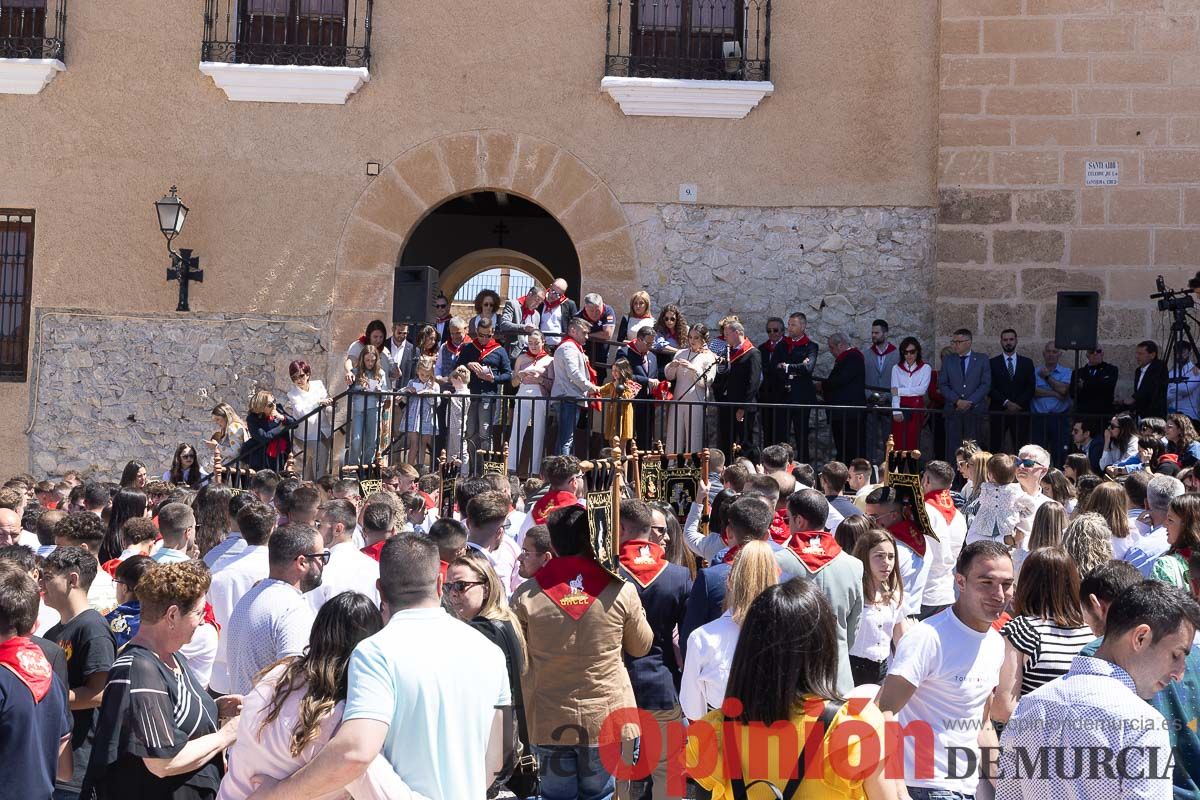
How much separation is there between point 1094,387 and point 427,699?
11395mm

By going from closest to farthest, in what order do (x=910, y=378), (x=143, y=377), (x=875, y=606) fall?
(x=875, y=606), (x=910, y=378), (x=143, y=377)

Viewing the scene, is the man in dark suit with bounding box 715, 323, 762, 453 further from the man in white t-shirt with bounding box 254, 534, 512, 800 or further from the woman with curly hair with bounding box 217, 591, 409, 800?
the woman with curly hair with bounding box 217, 591, 409, 800

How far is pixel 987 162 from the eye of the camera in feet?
47.9

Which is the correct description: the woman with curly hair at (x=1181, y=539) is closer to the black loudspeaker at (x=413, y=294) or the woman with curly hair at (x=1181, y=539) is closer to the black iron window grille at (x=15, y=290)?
the black loudspeaker at (x=413, y=294)

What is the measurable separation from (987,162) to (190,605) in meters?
12.2

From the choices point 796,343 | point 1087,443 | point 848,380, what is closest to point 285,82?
point 796,343

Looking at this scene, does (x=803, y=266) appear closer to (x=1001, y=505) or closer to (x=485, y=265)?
(x=1001, y=505)

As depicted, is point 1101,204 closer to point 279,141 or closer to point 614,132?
point 614,132

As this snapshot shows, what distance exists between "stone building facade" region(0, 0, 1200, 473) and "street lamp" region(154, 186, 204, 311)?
8.5 inches

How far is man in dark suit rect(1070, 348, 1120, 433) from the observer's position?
1348 centimetres

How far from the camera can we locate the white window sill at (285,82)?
14.6 meters

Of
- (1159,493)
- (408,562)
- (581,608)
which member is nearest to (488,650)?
(408,562)

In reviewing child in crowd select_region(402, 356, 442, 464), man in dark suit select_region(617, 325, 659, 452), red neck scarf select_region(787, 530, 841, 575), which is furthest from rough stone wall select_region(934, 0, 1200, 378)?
red neck scarf select_region(787, 530, 841, 575)

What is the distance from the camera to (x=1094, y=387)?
13570mm
